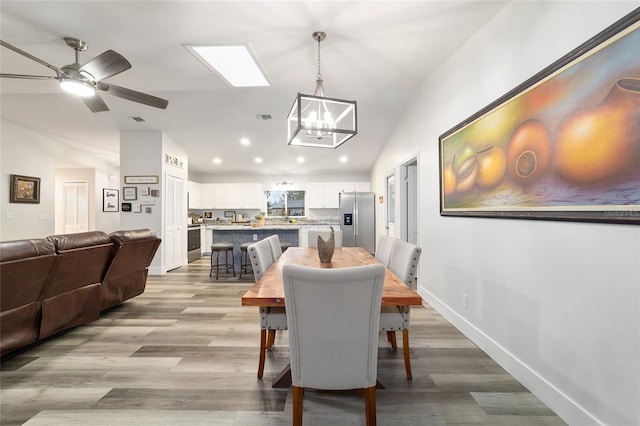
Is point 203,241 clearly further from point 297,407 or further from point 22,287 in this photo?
point 297,407

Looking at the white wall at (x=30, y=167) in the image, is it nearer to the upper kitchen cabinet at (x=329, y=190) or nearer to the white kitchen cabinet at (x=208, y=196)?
the white kitchen cabinet at (x=208, y=196)

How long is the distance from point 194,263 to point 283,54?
5.00m

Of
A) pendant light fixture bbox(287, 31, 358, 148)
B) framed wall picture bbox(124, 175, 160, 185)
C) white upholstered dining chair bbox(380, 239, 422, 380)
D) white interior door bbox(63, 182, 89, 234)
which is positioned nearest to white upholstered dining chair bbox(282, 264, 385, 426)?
white upholstered dining chair bbox(380, 239, 422, 380)

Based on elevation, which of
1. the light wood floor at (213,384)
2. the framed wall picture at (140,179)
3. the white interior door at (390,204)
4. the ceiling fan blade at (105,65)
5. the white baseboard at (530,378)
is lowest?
the light wood floor at (213,384)

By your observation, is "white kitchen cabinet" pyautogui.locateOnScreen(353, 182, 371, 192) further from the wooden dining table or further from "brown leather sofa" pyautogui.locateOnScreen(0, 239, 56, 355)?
"brown leather sofa" pyautogui.locateOnScreen(0, 239, 56, 355)

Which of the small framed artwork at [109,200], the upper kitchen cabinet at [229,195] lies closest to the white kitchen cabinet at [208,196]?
the upper kitchen cabinet at [229,195]

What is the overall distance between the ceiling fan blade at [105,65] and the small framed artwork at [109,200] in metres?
6.06

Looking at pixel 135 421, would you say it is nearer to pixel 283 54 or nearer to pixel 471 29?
pixel 283 54

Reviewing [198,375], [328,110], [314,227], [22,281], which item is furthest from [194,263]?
[328,110]

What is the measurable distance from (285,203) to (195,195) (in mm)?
2545

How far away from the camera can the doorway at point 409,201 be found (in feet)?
14.7

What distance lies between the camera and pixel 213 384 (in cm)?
178

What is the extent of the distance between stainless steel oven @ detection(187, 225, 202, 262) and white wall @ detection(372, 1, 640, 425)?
19.1 feet

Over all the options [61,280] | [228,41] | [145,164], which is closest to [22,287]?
[61,280]
